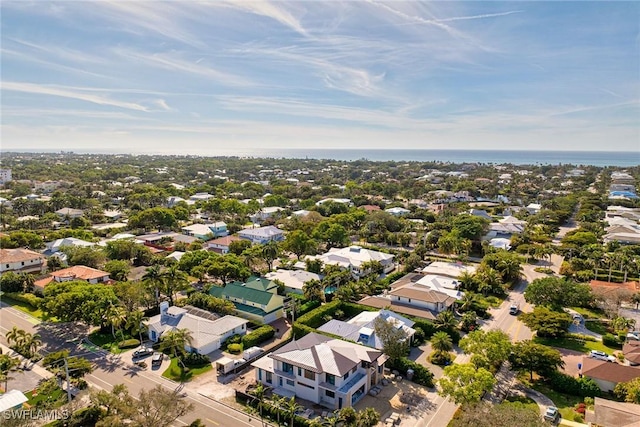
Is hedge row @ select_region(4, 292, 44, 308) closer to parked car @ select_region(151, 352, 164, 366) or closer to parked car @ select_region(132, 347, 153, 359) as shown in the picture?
parked car @ select_region(132, 347, 153, 359)

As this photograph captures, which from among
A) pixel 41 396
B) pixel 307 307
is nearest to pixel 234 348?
pixel 307 307

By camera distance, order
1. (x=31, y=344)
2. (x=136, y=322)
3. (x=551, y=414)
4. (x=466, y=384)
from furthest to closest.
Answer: (x=136, y=322), (x=31, y=344), (x=551, y=414), (x=466, y=384)

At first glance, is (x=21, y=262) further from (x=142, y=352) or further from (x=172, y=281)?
(x=142, y=352)

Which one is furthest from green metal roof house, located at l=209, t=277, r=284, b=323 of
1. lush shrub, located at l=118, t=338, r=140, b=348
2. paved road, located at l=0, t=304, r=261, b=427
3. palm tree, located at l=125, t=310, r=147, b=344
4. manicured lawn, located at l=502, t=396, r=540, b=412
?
manicured lawn, located at l=502, t=396, r=540, b=412

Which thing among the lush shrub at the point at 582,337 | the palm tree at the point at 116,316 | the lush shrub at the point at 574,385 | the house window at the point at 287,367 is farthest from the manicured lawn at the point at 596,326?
the palm tree at the point at 116,316

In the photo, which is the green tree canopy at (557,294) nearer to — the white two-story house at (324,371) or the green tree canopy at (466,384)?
the green tree canopy at (466,384)
